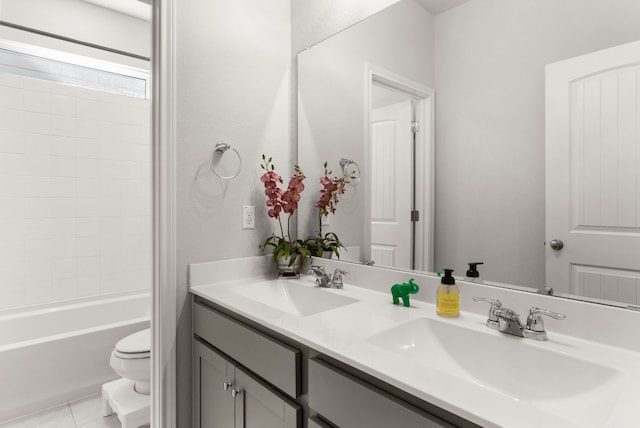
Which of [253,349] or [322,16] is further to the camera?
[322,16]

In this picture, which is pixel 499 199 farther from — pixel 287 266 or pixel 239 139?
pixel 239 139

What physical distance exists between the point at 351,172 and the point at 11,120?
2.43 meters

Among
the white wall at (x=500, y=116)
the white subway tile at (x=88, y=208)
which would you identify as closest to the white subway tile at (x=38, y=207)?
the white subway tile at (x=88, y=208)

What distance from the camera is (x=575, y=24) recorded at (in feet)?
3.19

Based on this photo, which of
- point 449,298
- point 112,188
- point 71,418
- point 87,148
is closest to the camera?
point 449,298

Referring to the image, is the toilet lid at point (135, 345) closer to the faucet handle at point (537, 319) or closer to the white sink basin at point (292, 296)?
the white sink basin at point (292, 296)

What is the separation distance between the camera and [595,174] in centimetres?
94

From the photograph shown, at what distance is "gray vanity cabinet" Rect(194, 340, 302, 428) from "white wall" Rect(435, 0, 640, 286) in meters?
0.72

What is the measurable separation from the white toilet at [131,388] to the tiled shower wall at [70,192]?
926mm

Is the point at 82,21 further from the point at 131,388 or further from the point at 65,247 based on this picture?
the point at 131,388

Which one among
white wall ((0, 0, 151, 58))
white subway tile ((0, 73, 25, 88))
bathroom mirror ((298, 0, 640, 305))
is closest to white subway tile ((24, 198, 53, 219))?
white subway tile ((0, 73, 25, 88))

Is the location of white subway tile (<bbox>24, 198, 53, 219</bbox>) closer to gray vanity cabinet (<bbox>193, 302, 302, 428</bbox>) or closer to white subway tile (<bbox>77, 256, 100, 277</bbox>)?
white subway tile (<bbox>77, 256, 100, 277</bbox>)

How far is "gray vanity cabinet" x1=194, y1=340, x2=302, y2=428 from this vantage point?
1021mm

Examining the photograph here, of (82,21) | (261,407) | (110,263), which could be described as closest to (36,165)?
(110,263)
